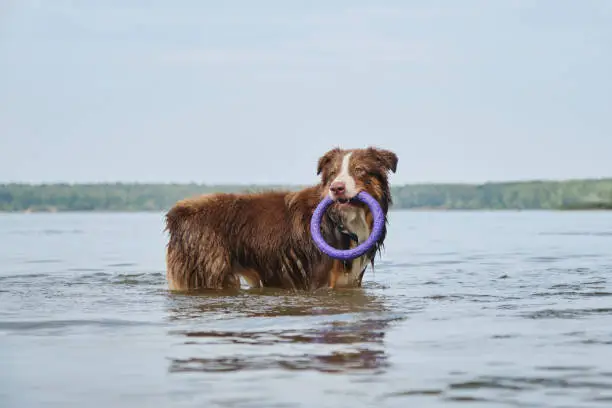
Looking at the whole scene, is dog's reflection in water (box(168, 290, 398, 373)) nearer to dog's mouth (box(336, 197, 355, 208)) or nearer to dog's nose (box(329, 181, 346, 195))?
dog's mouth (box(336, 197, 355, 208))

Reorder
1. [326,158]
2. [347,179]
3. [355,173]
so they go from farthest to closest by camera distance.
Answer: [326,158]
[355,173]
[347,179]

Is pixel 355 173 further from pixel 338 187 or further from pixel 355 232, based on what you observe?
pixel 355 232

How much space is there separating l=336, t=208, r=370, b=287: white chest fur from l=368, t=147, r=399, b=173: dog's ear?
0.70 meters

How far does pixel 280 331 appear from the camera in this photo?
10.5 meters

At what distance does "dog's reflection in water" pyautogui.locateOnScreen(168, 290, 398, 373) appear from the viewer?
8570 mm

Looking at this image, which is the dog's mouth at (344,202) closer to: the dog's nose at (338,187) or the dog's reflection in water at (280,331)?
the dog's nose at (338,187)

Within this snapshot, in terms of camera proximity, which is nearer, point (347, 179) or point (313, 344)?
point (313, 344)

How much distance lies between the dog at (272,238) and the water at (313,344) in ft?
1.36

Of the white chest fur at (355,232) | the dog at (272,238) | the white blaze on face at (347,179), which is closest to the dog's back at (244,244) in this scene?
the dog at (272,238)

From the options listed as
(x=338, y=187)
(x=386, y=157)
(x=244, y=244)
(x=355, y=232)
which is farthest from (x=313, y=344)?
(x=386, y=157)

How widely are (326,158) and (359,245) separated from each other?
120cm

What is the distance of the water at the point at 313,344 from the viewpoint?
24.4 feet

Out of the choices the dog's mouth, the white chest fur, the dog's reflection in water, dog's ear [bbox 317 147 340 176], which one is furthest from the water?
dog's ear [bbox 317 147 340 176]

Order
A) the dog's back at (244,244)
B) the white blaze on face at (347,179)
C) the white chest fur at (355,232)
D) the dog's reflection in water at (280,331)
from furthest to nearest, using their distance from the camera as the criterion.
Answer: the dog's back at (244,244) → the white chest fur at (355,232) → the white blaze on face at (347,179) → the dog's reflection in water at (280,331)
